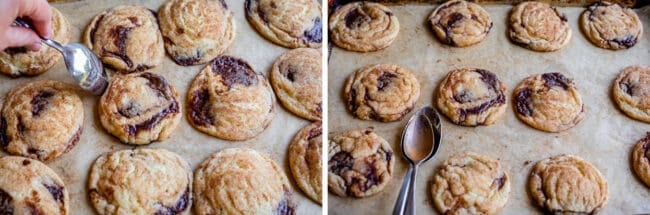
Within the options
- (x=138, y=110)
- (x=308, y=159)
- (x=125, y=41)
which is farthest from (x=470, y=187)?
(x=125, y=41)

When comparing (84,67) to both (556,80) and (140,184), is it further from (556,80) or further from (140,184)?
(556,80)

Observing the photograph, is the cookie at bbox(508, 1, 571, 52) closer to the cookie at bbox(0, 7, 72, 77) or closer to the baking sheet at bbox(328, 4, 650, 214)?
the baking sheet at bbox(328, 4, 650, 214)

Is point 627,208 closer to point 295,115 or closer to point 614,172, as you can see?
point 614,172

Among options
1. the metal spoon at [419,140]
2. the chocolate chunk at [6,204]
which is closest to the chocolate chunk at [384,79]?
the metal spoon at [419,140]

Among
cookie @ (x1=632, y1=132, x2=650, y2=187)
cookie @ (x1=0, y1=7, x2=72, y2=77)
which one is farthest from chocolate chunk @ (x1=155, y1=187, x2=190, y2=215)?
cookie @ (x1=632, y1=132, x2=650, y2=187)

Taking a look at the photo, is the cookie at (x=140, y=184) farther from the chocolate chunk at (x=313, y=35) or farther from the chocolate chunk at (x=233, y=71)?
the chocolate chunk at (x=313, y=35)

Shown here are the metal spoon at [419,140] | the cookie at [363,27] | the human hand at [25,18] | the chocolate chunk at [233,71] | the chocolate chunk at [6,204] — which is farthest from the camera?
the cookie at [363,27]
